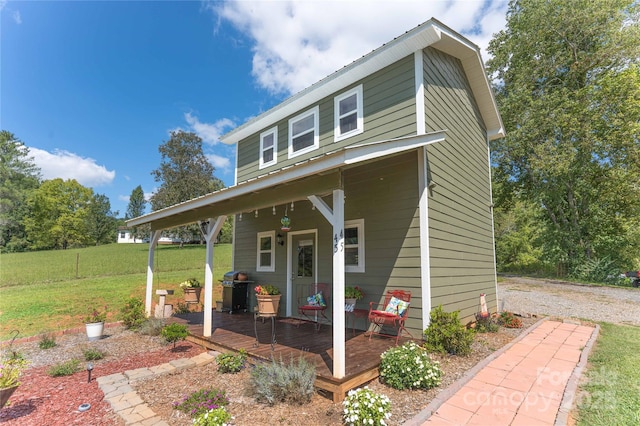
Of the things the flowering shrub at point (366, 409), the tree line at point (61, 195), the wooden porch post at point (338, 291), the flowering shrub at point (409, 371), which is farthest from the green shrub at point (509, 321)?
the tree line at point (61, 195)

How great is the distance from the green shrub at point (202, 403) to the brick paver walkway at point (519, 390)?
2.03 m

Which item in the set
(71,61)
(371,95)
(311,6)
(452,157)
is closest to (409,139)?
(371,95)

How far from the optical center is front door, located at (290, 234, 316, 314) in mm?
7512

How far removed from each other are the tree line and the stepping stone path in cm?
2552

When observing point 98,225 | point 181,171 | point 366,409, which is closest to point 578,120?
point 366,409

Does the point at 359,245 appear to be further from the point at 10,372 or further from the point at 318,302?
the point at 10,372

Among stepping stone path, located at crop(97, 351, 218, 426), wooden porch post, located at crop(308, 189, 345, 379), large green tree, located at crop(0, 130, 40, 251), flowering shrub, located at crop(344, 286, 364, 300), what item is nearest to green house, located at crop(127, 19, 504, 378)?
wooden porch post, located at crop(308, 189, 345, 379)

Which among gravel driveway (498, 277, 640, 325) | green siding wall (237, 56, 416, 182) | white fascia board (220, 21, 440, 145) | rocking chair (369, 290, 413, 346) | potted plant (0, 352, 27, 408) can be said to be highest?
white fascia board (220, 21, 440, 145)

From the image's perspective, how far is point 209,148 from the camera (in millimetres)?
34000

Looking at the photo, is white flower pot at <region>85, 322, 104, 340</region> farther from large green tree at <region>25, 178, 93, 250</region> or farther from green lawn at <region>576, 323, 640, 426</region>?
large green tree at <region>25, 178, 93, 250</region>

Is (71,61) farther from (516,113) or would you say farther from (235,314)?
(516,113)

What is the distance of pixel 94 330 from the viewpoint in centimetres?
684

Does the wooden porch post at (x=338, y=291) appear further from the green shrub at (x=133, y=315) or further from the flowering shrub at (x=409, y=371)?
the green shrub at (x=133, y=315)

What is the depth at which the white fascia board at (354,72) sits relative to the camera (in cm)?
558
